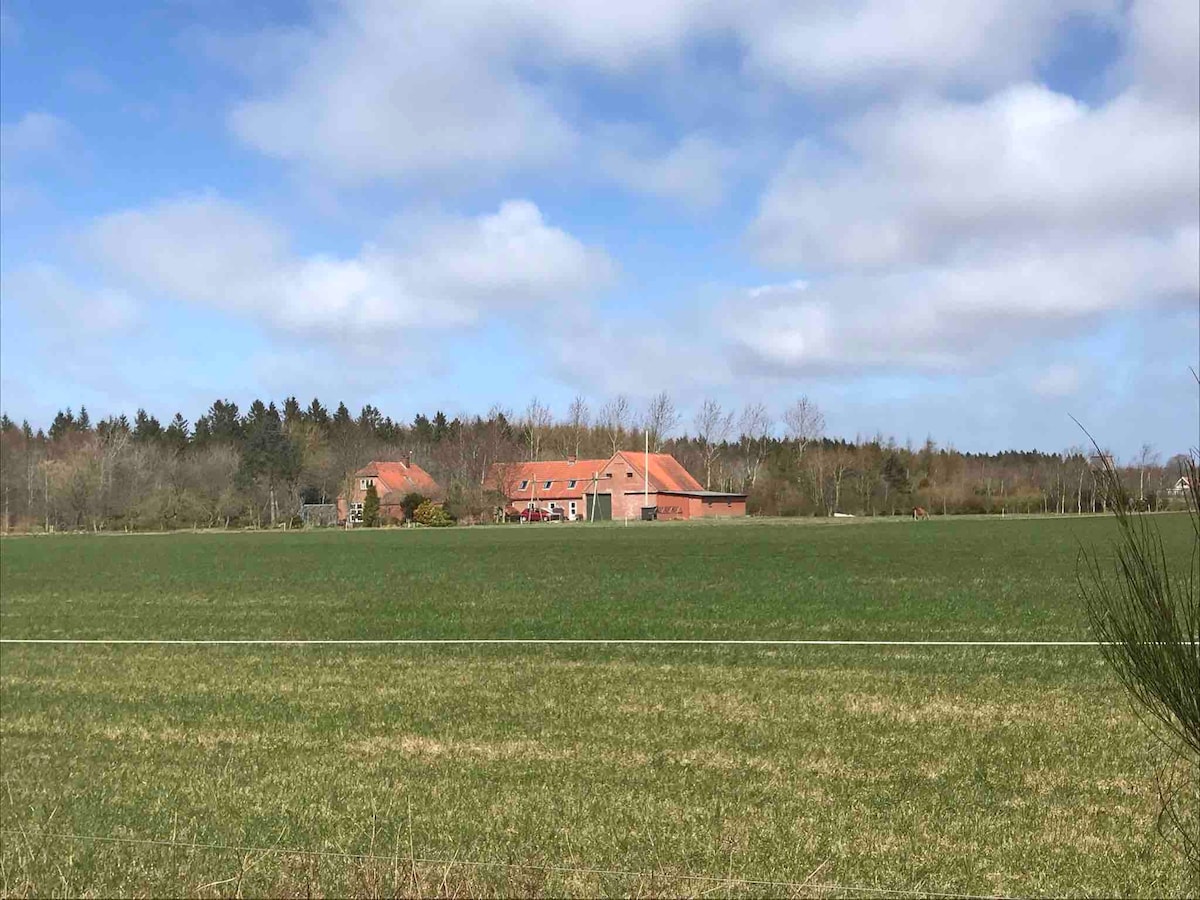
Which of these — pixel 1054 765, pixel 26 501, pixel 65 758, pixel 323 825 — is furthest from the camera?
pixel 26 501

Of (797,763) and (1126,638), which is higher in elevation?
(1126,638)

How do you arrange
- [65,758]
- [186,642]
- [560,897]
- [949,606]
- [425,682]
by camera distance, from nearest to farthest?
[560,897] < [65,758] < [425,682] < [186,642] < [949,606]

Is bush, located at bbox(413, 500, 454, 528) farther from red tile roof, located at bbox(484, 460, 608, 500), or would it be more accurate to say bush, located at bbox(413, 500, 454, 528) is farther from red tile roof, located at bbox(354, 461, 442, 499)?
red tile roof, located at bbox(354, 461, 442, 499)

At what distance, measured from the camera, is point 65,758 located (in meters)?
8.95

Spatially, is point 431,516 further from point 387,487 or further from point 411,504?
point 387,487

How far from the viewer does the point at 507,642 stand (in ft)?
51.8

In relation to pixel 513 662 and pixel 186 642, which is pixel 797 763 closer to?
pixel 513 662

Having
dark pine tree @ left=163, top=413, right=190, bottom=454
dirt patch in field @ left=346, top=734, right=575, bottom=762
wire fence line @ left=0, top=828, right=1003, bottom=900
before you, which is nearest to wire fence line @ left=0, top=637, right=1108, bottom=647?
dirt patch in field @ left=346, top=734, right=575, bottom=762

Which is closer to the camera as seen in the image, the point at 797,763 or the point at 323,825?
the point at 323,825

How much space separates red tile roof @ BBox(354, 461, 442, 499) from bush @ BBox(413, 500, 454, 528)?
1816 centimetres

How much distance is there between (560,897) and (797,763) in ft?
12.5

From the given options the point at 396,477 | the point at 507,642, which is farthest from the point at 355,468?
the point at 507,642

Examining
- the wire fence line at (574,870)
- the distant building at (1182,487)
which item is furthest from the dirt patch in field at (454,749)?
the distant building at (1182,487)

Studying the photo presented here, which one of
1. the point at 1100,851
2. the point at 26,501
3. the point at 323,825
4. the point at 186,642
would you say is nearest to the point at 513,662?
the point at 186,642
